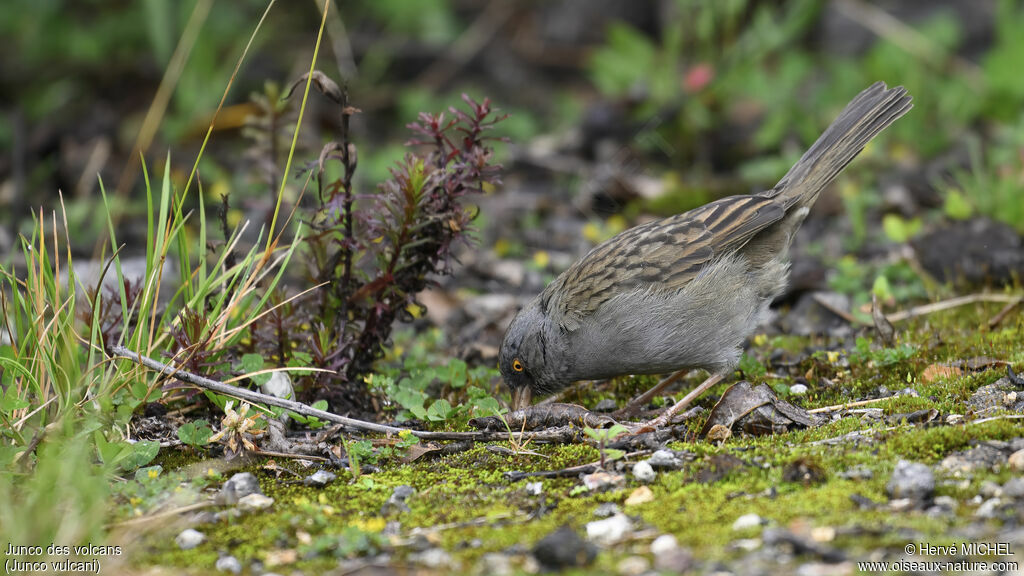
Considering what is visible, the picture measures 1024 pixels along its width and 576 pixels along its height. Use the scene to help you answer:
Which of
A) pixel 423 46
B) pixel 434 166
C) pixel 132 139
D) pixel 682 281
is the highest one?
pixel 423 46

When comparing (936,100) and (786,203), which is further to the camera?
(936,100)

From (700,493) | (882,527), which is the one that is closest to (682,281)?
(700,493)

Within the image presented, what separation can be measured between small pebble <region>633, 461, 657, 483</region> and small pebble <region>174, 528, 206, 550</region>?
1602mm

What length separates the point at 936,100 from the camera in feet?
30.5

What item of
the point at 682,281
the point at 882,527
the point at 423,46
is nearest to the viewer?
the point at 882,527

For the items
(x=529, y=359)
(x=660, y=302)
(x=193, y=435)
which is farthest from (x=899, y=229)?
(x=193, y=435)

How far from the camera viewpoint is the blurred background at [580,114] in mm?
7164

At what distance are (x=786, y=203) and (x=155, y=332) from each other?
133 inches

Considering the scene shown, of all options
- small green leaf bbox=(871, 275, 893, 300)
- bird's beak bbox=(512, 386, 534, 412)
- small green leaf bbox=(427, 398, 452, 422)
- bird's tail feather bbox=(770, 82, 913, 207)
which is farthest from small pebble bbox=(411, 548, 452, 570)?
small green leaf bbox=(871, 275, 893, 300)

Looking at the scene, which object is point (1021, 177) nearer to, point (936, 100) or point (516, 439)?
point (936, 100)

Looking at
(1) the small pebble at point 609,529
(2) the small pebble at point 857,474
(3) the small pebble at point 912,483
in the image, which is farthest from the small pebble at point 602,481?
(3) the small pebble at point 912,483

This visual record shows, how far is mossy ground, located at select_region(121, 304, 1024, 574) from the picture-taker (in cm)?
312

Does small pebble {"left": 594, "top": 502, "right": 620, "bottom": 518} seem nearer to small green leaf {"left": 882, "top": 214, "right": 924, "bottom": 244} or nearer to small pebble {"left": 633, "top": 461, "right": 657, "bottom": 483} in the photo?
small pebble {"left": 633, "top": 461, "right": 657, "bottom": 483}

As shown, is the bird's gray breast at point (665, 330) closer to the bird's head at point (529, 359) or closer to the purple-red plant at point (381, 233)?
the bird's head at point (529, 359)
